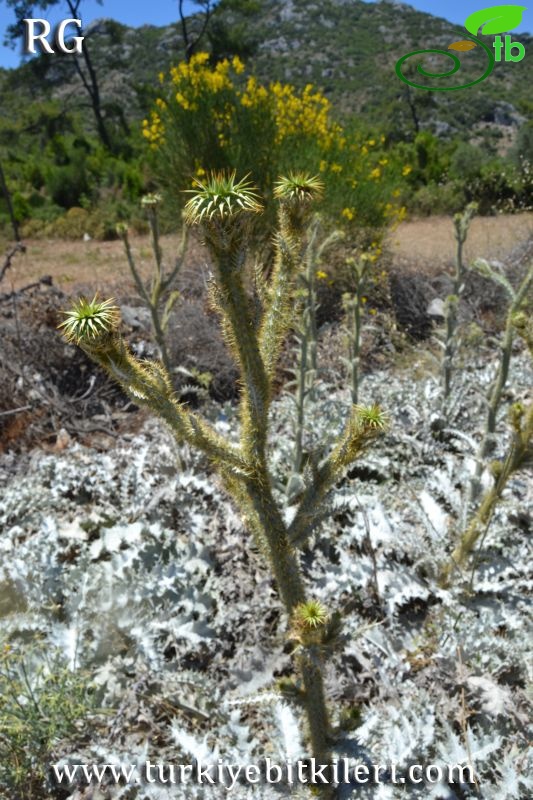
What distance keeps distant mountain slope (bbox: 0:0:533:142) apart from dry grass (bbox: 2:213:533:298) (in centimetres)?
1470

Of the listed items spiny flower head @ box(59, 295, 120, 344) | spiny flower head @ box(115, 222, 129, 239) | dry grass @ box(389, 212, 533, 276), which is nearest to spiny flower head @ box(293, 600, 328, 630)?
spiny flower head @ box(59, 295, 120, 344)

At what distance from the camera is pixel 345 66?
56.5 m

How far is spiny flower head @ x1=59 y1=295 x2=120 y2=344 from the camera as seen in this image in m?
0.99

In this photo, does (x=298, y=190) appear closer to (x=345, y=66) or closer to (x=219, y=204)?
(x=219, y=204)

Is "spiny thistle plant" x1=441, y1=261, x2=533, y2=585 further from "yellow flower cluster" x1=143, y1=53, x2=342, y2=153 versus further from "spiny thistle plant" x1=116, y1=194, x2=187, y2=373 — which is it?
"yellow flower cluster" x1=143, y1=53, x2=342, y2=153

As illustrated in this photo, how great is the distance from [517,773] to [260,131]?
8.85m

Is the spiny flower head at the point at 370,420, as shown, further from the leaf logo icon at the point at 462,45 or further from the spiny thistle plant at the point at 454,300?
the leaf logo icon at the point at 462,45

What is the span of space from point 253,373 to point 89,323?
0.32 metres

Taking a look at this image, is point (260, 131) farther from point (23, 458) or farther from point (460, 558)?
point (460, 558)

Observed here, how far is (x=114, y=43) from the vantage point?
82.9 feet

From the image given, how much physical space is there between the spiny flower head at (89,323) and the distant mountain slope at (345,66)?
26.7 meters

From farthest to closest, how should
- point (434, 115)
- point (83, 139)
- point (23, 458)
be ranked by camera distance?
point (434, 115)
point (83, 139)
point (23, 458)

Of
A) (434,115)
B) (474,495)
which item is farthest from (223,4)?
(434,115)

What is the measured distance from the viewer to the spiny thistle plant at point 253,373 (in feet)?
3.12
